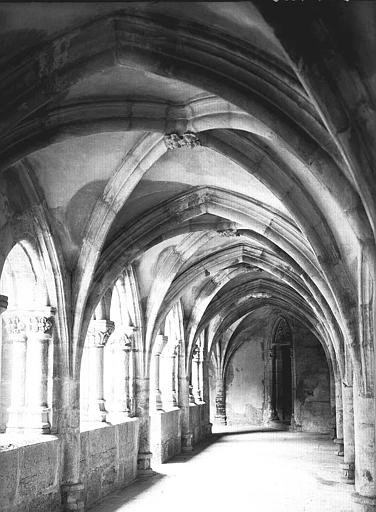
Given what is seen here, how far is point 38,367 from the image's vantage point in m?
8.05

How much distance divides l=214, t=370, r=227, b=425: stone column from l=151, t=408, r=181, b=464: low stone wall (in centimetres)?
829

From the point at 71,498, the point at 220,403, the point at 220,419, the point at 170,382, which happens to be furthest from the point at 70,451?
the point at 220,419

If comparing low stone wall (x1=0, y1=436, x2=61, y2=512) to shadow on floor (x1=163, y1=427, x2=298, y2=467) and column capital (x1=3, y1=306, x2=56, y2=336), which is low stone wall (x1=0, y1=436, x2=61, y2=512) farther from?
shadow on floor (x1=163, y1=427, x2=298, y2=467)

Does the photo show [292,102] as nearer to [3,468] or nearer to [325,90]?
[325,90]

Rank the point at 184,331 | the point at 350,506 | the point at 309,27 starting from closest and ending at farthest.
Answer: the point at 309,27 → the point at 350,506 → the point at 184,331

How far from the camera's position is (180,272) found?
12555 mm

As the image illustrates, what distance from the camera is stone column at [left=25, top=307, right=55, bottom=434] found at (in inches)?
313

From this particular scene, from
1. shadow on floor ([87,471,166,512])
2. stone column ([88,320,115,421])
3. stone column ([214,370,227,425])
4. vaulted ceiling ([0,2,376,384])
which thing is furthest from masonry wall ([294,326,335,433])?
stone column ([88,320,115,421])

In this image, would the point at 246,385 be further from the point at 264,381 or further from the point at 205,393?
the point at 205,393

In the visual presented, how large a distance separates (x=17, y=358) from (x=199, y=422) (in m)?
10.4

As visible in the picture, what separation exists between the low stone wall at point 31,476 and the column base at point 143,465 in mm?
3335

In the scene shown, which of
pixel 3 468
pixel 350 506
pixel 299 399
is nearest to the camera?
pixel 3 468

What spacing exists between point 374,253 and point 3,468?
402cm

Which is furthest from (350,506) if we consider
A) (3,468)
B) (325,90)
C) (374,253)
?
(325,90)
